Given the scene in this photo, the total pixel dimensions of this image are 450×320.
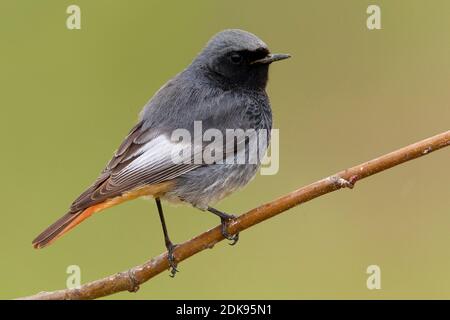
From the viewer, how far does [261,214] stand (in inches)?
154

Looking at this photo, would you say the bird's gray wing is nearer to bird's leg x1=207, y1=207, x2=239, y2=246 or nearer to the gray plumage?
the gray plumage

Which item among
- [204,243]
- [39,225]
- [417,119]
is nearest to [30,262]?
[39,225]

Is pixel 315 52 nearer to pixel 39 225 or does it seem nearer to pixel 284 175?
pixel 284 175

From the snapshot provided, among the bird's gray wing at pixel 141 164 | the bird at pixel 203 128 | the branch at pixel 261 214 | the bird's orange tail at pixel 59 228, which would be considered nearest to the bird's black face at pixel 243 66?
the bird at pixel 203 128

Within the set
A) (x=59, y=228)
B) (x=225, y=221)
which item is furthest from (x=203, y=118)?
(x=59, y=228)

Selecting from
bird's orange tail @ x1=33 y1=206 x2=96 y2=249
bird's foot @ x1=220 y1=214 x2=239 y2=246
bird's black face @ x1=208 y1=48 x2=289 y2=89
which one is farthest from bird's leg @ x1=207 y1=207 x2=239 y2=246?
bird's black face @ x1=208 y1=48 x2=289 y2=89

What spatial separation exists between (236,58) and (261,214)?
47.2 inches

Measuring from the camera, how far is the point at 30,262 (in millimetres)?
5633

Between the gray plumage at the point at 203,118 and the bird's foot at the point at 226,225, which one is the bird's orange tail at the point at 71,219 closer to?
the gray plumage at the point at 203,118

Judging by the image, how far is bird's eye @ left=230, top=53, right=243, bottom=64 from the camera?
4789 millimetres

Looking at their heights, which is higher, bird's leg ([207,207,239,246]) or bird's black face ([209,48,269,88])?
bird's black face ([209,48,269,88])

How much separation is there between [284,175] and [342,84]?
37.8 inches

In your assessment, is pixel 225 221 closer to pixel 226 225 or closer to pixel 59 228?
pixel 226 225

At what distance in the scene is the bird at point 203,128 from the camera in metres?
4.45
